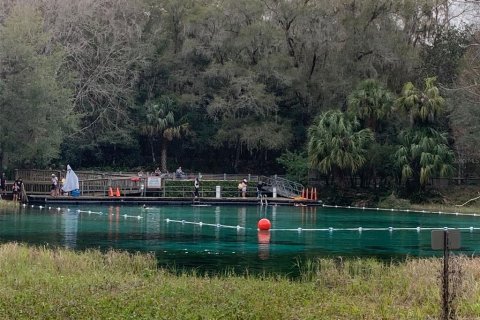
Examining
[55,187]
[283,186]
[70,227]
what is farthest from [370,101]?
[70,227]

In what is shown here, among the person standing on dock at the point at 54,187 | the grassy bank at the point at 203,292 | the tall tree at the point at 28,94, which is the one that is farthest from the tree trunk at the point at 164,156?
the grassy bank at the point at 203,292

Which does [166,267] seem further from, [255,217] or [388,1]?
[388,1]

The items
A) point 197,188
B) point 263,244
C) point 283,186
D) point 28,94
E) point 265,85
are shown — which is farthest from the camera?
point 265,85

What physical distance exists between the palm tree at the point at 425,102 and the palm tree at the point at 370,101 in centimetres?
160

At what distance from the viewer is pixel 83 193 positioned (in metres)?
50.0

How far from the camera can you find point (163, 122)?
57312mm

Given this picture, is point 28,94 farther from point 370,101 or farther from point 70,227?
point 370,101

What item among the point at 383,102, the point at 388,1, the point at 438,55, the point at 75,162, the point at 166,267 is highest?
the point at 388,1

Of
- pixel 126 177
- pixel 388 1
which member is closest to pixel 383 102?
pixel 388 1

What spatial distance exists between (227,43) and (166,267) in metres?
39.6

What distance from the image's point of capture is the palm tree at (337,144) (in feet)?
167

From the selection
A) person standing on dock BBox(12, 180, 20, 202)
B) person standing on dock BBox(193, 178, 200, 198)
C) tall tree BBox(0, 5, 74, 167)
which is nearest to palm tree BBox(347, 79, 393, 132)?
person standing on dock BBox(193, 178, 200, 198)

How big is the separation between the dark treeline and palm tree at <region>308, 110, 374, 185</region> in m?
0.09

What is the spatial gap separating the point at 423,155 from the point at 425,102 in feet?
11.5
